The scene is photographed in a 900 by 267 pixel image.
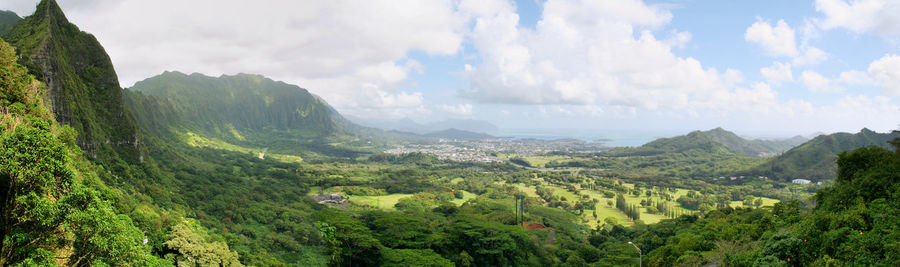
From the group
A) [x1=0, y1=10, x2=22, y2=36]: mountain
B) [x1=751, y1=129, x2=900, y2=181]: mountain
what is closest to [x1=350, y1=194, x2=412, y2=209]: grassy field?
[x1=0, y1=10, x2=22, y2=36]: mountain

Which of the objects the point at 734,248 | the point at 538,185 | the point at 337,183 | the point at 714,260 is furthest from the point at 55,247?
the point at 538,185

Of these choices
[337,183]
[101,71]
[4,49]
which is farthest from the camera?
[337,183]

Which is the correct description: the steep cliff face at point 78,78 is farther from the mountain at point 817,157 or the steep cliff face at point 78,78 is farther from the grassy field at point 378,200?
the mountain at point 817,157

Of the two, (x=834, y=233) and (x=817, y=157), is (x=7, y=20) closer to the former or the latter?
(x=834, y=233)

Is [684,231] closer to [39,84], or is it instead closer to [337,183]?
[39,84]

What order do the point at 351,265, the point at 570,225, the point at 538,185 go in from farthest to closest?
the point at 538,185, the point at 570,225, the point at 351,265

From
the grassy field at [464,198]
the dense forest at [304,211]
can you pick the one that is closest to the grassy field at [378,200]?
the dense forest at [304,211]

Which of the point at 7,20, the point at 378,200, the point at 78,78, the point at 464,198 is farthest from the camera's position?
the point at 464,198

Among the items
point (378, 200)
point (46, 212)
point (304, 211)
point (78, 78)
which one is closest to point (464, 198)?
point (378, 200)
